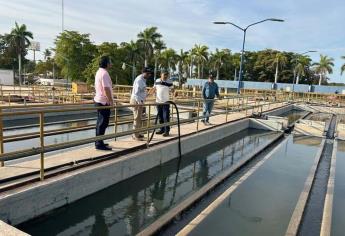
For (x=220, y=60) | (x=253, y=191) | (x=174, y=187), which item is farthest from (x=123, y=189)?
(x=220, y=60)

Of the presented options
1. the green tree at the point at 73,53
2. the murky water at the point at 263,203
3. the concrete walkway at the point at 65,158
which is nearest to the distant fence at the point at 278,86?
the green tree at the point at 73,53

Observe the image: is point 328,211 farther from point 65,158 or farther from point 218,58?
point 218,58

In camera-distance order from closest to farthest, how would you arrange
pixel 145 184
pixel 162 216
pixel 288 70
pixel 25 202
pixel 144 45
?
pixel 25 202
pixel 162 216
pixel 145 184
pixel 144 45
pixel 288 70

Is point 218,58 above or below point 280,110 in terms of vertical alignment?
above

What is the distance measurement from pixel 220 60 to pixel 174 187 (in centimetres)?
6980

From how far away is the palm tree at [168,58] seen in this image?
226 ft

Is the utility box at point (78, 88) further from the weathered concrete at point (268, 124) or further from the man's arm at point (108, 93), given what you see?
the man's arm at point (108, 93)

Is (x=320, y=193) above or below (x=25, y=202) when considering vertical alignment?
below

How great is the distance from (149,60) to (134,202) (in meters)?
58.2

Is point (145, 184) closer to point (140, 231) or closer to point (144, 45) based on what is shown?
point (140, 231)

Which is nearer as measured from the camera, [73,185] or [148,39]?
[73,185]

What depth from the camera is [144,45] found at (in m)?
59.4

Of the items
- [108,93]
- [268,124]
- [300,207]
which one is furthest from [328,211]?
[268,124]

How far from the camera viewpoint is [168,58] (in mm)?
69625
